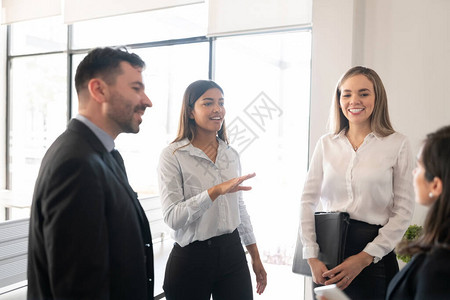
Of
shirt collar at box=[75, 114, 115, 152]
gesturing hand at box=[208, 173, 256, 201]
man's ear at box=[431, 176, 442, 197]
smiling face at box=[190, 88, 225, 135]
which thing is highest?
smiling face at box=[190, 88, 225, 135]

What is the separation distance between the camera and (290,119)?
3.61m

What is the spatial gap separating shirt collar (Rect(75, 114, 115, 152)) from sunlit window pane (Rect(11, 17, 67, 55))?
4.48 metres

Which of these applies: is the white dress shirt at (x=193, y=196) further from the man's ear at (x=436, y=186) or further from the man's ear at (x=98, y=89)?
the man's ear at (x=436, y=186)

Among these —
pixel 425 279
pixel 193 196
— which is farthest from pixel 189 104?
pixel 425 279

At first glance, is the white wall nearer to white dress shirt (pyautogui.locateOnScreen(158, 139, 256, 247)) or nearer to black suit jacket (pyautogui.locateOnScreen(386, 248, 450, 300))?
white dress shirt (pyautogui.locateOnScreen(158, 139, 256, 247))

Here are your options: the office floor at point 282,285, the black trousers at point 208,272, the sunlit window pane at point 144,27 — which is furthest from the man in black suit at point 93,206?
the sunlit window pane at point 144,27

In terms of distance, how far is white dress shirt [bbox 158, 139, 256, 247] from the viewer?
5.87ft

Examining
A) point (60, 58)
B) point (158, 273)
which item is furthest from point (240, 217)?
point (60, 58)

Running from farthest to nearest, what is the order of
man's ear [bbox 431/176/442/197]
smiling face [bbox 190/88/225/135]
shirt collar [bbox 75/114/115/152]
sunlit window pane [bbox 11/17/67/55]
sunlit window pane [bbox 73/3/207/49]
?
1. sunlit window pane [bbox 11/17/67/55]
2. sunlit window pane [bbox 73/3/207/49]
3. smiling face [bbox 190/88/225/135]
4. shirt collar [bbox 75/114/115/152]
5. man's ear [bbox 431/176/442/197]

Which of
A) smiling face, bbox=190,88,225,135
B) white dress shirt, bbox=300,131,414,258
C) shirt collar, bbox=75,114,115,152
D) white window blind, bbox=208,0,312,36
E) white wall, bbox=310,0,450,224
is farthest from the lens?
white window blind, bbox=208,0,312,36

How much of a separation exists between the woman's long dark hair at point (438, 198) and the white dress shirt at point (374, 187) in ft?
1.87

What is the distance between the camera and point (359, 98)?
1.79 meters

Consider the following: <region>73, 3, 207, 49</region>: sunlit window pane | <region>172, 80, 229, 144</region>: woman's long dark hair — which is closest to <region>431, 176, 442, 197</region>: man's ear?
<region>172, 80, 229, 144</region>: woman's long dark hair

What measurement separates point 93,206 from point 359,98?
127 centimetres
